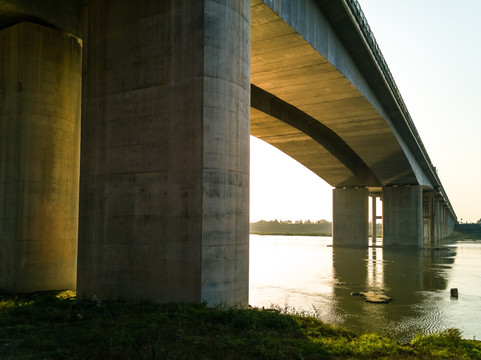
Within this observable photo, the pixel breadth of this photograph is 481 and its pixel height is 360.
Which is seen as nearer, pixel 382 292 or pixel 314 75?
pixel 382 292

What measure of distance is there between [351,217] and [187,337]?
163ft

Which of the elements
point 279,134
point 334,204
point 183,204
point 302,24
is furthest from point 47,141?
point 334,204

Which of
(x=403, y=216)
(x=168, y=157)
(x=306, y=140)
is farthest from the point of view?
(x=403, y=216)

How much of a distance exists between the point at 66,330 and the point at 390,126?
31.5 metres

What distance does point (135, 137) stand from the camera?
1217cm

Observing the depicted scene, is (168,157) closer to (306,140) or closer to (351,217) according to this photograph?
(306,140)

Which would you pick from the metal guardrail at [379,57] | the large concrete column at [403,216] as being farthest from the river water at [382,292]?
the large concrete column at [403,216]

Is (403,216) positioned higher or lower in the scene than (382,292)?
higher

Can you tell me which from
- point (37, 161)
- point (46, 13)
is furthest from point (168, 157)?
point (46, 13)

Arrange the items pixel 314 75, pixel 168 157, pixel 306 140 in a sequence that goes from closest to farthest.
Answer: pixel 168 157 → pixel 314 75 → pixel 306 140

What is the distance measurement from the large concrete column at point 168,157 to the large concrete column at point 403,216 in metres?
47.1

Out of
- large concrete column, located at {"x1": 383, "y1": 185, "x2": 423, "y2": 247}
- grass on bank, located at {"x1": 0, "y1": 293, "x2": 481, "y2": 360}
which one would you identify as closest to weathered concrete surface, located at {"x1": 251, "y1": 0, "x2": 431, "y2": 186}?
grass on bank, located at {"x1": 0, "y1": 293, "x2": 481, "y2": 360}

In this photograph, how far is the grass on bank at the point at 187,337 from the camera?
23.1 feet

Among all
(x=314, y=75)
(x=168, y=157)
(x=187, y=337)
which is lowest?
(x=187, y=337)
